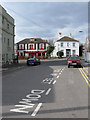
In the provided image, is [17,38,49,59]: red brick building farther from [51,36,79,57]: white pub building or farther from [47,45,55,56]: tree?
[51,36,79,57]: white pub building

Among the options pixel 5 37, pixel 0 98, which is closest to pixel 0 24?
pixel 5 37

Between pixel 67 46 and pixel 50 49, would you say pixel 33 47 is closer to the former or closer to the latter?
pixel 50 49

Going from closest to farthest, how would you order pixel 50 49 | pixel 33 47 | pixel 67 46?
1. pixel 50 49
2. pixel 67 46
3. pixel 33 47

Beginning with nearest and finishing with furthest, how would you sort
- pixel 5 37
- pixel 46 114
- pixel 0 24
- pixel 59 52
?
pixel 46 114
pixel 0 24
pixel 5 37
pixel 59 52

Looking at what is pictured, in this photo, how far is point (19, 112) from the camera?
16.7ft

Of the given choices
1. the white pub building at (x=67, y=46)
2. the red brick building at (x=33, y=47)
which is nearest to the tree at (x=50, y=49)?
the white pub building at (x=67, y=46)

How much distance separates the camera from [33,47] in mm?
64125

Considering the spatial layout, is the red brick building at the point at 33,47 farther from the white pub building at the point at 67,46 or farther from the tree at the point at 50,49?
the white pub building at the point at 67,46

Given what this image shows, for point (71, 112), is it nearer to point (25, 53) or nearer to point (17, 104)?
point (17, 104)

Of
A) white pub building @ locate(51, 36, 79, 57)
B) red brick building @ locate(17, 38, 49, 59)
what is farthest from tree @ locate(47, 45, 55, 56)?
red brick building @ locate(17, 38, 49, 59)

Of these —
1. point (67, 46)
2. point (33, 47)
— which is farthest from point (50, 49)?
point (33, 47)

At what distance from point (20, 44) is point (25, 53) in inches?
170

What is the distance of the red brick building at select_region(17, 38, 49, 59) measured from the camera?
63969mm

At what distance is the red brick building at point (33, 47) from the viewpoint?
6397 centimetres
